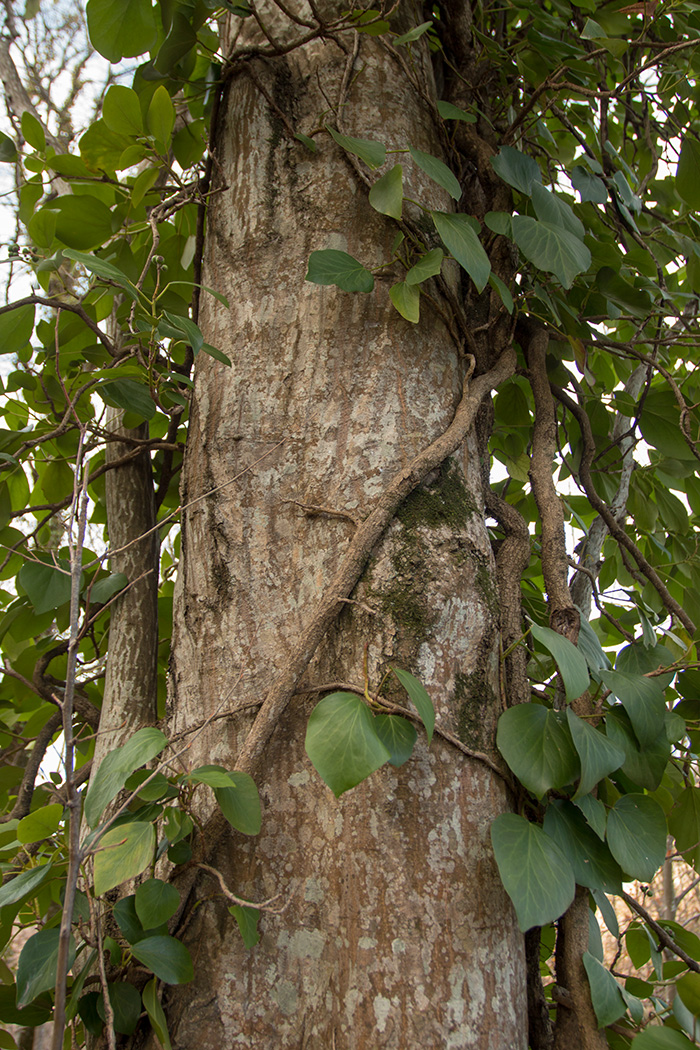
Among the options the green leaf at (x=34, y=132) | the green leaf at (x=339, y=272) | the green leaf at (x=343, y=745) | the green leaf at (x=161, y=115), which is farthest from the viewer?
the green leaf at (x=34, y=132)

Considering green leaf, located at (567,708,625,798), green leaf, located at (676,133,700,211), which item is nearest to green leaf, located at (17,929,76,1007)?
green leaf, located at (567,708,625,798)


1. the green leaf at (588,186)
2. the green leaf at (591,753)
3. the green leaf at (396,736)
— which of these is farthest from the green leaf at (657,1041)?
the green leaf at (588,186)

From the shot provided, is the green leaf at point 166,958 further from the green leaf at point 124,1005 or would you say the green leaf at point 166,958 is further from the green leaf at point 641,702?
the green leaf at point 641,702

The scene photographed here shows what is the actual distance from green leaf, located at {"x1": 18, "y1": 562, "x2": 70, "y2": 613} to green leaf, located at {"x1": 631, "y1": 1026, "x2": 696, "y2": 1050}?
808 millimetres

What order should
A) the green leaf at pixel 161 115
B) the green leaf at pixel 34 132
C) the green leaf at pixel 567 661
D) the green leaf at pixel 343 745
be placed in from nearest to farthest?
the green leaf at pixel 343 745 → the green leaf at pixel 567 661 → the green leaf at pixel 161 115 → the green leaf at pixel 34 132

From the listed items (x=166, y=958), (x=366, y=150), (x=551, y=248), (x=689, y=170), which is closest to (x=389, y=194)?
(x=366, y=150)

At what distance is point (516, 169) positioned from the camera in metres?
0.93

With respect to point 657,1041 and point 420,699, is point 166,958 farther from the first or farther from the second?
point 657,1041

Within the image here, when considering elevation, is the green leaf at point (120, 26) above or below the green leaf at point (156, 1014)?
above

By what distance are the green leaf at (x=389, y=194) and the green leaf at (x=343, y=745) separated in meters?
0.53

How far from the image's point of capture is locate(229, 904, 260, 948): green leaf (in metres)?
0.58

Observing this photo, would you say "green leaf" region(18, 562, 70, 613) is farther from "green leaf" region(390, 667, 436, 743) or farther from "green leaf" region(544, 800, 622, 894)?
"green leaf" region(544, 800, 622, 894)

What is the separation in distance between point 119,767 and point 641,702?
1.74 ft

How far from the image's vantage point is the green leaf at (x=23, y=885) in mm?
615
